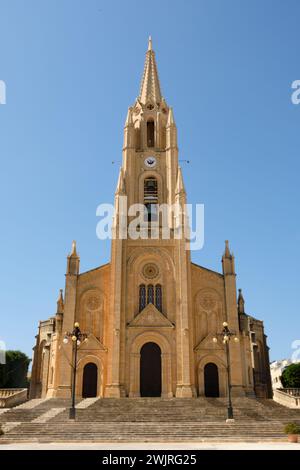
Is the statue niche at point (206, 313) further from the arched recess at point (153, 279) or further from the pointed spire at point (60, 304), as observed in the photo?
the pointed spire at point (60, 304)

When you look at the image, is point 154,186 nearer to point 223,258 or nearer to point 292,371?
point 223,258

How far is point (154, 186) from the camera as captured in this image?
42906mm

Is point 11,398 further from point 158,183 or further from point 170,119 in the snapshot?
point 170,119

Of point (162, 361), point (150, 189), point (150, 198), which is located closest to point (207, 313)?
point (162, 361)

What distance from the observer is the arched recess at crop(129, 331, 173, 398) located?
34.4 m

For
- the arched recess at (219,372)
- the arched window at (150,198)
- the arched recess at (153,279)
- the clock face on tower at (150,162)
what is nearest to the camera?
the arched recess at (219,372)

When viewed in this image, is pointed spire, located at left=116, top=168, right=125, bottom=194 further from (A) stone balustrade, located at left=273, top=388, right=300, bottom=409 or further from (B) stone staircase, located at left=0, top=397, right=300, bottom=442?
(A) stone balustrade, located at left=273, top=388, right=300, bottom=409

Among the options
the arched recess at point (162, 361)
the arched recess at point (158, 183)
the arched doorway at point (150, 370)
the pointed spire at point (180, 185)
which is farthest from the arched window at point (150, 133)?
the arched doorway at point (150, 370)

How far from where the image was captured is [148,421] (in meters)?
25.4

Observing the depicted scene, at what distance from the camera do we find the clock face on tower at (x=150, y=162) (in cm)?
4341
